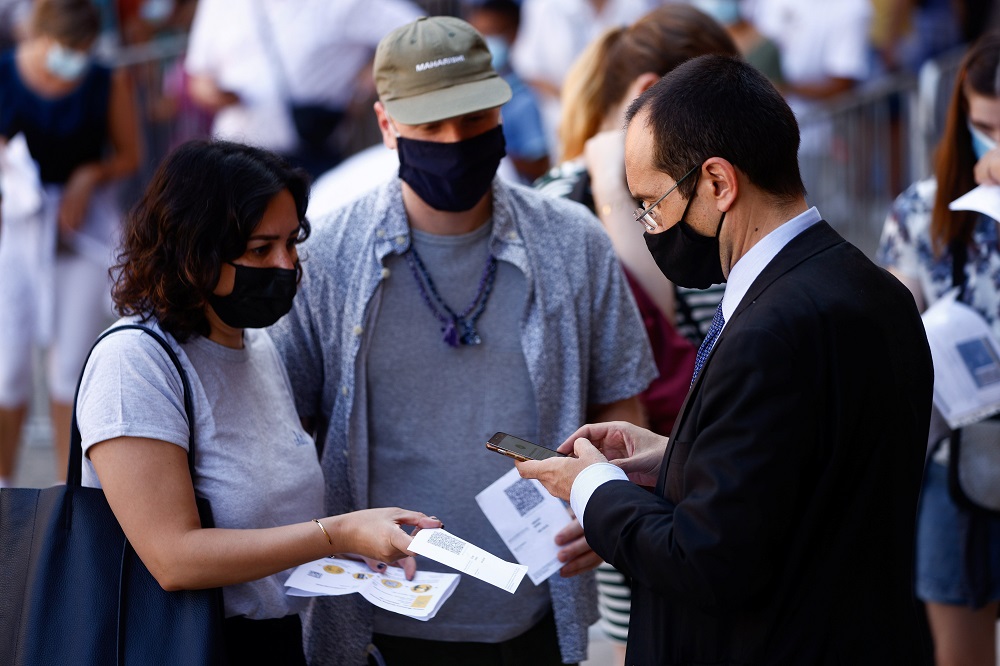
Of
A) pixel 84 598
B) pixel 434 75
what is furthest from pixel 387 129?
pixel 84 598

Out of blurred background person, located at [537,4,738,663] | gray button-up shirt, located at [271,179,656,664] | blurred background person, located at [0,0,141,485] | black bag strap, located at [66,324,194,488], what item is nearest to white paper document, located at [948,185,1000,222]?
blurred background person, located at [537,4,738,663]

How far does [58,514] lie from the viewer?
228 centimetres

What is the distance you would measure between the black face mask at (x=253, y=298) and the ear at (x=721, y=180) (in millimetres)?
1001

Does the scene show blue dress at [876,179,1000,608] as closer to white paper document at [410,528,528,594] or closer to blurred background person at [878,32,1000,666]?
blurred background person at [878,32,1000,666]

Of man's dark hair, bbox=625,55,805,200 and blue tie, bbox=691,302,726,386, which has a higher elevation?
man's dark hair, bbox=625,55,805,200

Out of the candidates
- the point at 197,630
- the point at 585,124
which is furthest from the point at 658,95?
the point at 585,124

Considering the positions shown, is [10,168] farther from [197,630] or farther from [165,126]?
[197,630]

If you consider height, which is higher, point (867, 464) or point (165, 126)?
point (867, 464)

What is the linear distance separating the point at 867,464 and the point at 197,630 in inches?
51.5

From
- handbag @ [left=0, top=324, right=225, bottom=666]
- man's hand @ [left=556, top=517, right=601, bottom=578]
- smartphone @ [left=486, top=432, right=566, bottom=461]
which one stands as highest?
smartphone @ [left=486, top=432, right=566, bottom=461]

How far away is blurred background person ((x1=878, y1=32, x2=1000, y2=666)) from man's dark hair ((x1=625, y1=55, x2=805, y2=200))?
1.63 metres

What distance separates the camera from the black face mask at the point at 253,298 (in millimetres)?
2477

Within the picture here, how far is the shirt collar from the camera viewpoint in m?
1.99

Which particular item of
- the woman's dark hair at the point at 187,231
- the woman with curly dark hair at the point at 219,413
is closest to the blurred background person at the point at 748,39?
the woman with curly dark hair at the point at 219,413
